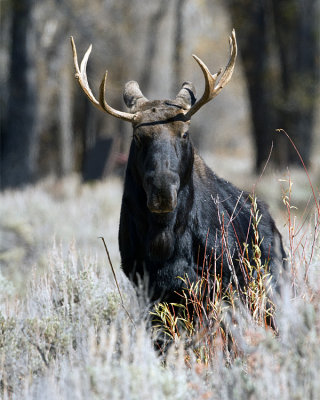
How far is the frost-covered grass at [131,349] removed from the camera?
2.86 meters

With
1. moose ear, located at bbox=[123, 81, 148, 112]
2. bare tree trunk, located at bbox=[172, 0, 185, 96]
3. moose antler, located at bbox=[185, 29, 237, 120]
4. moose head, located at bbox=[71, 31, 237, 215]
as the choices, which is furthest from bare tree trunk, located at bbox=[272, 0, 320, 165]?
moose head, located at bbox=[71, 31, 237, 215]

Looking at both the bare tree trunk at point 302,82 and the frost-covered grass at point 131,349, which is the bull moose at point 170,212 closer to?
the frost-covered grass at point 131,349

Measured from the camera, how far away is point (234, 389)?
9.70 ft

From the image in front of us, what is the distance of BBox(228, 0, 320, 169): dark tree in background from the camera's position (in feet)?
51.5

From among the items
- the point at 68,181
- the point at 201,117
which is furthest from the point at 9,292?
the point at 201,117

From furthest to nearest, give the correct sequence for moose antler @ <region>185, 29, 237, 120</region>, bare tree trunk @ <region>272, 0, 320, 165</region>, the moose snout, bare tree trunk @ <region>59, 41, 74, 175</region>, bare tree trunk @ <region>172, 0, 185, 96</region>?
bare tree trunk @ <region>59, 41, 74, 175</region> → bare tree trunk @ <region>172, 0, 185, 96</region> → bare tree trunk @ <region>272, 0, 320, 165</region> → moose antler @ <region>185, 29, 237, 120</region> → the moose snout

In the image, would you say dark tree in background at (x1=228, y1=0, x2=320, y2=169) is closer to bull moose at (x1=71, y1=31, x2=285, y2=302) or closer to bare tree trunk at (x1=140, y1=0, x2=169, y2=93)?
bare tree trunk at (x1=140, y1=0, x2=169, y2=93)

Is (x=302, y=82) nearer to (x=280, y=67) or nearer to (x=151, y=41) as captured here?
(x=280, y=67)

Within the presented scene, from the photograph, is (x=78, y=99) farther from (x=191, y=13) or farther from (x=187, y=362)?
(x=187, y=362)

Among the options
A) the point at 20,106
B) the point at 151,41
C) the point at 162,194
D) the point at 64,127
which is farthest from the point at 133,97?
the point at 64,127

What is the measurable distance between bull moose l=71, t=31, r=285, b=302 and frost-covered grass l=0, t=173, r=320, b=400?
0.35 m

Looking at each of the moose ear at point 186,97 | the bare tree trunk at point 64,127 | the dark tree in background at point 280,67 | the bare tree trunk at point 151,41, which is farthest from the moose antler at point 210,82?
the bare tree trunk at point 64,127

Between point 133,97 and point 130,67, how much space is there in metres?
19.5

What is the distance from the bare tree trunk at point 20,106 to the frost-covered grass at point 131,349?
1046 cm
